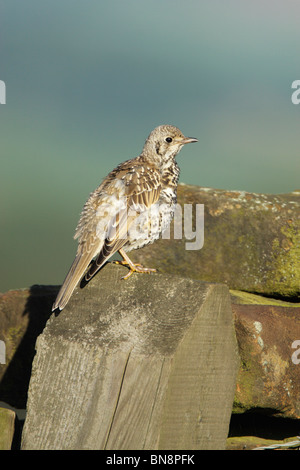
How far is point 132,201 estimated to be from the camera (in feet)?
16.9

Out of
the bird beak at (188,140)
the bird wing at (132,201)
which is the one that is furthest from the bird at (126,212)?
the bird beak at (188,140)

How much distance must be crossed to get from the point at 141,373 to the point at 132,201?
232 cm

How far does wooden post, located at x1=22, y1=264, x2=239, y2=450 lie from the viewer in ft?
9.98

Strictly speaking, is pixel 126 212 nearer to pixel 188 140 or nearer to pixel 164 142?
pixel 164 142

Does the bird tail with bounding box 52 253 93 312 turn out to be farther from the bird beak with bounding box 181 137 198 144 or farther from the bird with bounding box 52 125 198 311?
the bird beak with bounding box 181 137 198 144

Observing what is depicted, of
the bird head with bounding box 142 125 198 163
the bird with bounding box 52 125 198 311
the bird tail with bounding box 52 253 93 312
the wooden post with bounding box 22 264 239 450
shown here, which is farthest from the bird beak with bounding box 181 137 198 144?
the wooden post with bounding box 22 264 239 450

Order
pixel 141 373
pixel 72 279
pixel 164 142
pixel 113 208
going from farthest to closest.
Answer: pixel 164 142
pixel 113 208
pixel 72 279
pixel 141 373

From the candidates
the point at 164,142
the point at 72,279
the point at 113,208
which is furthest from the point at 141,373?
the point at 164,142

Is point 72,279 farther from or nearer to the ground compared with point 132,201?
nearer to the ground

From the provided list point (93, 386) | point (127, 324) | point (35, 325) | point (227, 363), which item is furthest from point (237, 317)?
point (35, 325)

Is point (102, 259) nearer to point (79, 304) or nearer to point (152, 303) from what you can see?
point (79, 304)

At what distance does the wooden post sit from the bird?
42.6 inches

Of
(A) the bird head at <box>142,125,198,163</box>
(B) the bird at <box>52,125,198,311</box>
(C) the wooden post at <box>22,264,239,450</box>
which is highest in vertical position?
(A) the bird head at <box>142,125,198,163</box>

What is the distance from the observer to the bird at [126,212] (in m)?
4.81
